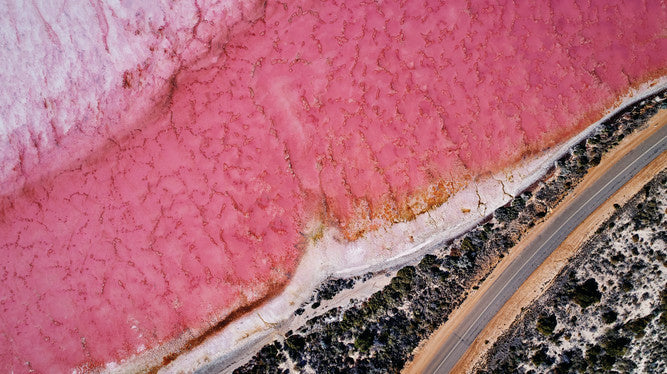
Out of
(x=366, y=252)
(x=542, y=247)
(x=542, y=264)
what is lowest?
(x=542, y=264)

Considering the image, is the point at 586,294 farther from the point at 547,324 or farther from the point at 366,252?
the point at 366,252

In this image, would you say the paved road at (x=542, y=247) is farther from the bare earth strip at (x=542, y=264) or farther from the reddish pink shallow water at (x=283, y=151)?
the reddish pink shallow water at (x=283, y=151)

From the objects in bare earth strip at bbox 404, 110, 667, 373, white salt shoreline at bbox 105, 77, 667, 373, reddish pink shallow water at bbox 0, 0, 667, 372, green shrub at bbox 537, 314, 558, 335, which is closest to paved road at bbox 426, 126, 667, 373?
bare earth strip at bbox 404, 110, 667, 373

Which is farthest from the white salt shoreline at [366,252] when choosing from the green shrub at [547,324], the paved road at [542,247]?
the green shrub at [547,324]

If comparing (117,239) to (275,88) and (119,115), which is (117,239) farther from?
(275,88)

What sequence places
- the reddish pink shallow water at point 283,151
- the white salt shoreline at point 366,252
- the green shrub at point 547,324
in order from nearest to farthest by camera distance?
Answer: the reddish pink shallow water at point 283,151 < the white salt shoreline at point 366,252 < the green shrub at point 547,324

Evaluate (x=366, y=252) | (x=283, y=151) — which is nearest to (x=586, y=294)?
(x=366, y=252)

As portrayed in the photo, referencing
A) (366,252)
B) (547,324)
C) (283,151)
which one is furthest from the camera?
(547,324)
